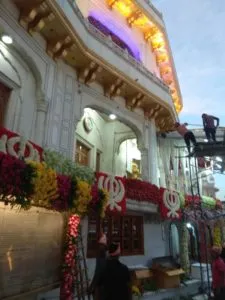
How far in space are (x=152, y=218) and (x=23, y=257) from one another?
6.75m

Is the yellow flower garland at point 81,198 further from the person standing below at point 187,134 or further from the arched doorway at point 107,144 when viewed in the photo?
the person standing below at point 187,134

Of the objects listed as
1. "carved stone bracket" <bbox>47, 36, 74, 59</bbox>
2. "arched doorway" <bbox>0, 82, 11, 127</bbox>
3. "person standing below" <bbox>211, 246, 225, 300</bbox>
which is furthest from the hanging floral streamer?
"carved stone bracket" <bbox>47, 36, 74, 59</bbox>

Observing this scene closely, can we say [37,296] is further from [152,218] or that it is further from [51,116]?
[152,218]

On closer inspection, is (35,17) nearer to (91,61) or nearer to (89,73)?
(91,61)

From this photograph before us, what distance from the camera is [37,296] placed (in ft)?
24.8

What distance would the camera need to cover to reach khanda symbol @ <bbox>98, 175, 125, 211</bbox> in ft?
29.3

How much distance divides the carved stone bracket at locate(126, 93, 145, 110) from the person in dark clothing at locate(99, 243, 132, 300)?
9.48 meters

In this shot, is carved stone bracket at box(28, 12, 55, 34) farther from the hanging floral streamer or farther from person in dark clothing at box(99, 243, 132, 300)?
person in dark clothing at box(99, 243, 132, 300)

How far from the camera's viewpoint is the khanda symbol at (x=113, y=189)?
8.95 m

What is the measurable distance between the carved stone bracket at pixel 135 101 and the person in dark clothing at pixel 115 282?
31.1 ft

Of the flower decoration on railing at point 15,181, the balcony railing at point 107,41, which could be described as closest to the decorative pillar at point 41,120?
the flower decoration on railing at point 15,181

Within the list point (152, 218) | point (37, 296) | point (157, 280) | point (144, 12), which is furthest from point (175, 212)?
point (144, 12)

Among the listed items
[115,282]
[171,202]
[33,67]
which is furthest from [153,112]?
[115,282]

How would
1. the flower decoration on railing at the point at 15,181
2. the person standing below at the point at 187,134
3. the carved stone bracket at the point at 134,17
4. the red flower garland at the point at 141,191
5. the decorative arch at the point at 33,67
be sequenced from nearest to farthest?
1. the flower decoration on railing at the point at 15,181
2. the decorative arch at the point at 33,67
3. the red flower garland at the point at 141,191
4. the person standing below at the point at 187,134
5. the carved stone bracket at the point at 134,17
